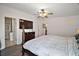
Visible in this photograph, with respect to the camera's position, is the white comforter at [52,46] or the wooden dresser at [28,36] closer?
the white comforter at [52,46]

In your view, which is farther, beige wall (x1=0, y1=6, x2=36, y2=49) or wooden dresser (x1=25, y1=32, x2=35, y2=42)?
wooden dresser (x1=25, y1=32, x2=35, y2=42)

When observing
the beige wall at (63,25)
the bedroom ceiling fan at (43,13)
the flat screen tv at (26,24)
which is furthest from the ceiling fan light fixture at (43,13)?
the flat screen tv at (26,24)

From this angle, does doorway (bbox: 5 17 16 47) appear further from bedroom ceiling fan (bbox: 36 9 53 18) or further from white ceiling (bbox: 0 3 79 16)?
bedroom ceiling fan (bbox: 36 9 53 18)

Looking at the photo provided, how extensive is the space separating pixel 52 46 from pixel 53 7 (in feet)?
1.99

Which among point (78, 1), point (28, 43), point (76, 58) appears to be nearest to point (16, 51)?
point (28, 43)

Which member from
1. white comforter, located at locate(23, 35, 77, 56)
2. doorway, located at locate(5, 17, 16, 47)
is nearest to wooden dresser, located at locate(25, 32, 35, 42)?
white comforter, located at locate(23, 35, 77, 56)

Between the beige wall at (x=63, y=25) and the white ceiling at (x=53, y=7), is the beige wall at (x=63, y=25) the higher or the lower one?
the lower one

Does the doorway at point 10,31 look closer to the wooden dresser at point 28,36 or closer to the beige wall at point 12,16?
the beige wall at point 12,16

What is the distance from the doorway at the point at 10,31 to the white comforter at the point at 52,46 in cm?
22

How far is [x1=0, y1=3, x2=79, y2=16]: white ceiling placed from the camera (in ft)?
5.72

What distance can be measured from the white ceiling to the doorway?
0.23 m

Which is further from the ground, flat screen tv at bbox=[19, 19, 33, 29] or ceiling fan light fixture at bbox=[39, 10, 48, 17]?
ceiling fan light fixture at bbox=[39, 10, 48, 17]

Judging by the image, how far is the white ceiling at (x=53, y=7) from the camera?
1.74 meters

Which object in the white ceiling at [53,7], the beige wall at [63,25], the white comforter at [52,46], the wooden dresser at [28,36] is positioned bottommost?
the white comforter at [52,46]
